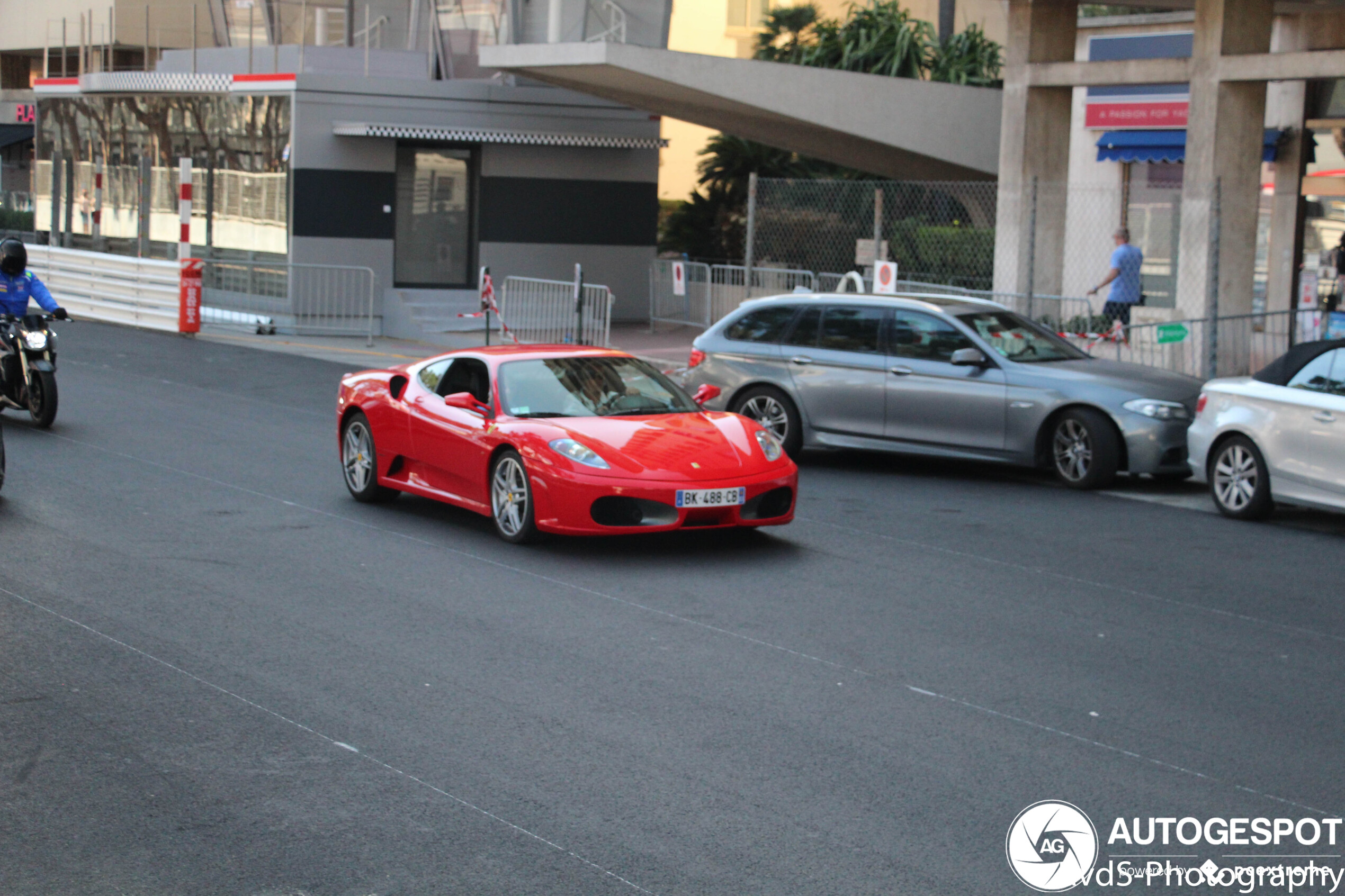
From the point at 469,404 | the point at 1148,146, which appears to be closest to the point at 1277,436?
the point at 469,404

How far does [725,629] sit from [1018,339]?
6586mm

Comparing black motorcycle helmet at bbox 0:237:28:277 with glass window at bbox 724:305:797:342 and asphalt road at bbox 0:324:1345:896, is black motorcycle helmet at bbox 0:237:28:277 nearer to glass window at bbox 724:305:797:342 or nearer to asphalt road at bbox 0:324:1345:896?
asphalt road at bbox 0:324:1345:896

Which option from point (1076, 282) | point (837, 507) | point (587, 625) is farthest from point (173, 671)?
point (1076, 282)

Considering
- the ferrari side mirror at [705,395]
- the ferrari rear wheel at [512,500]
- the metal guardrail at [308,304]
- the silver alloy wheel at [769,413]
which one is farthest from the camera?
the metal guardrail at [308,304]

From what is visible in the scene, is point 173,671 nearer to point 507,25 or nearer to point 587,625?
point 587,625

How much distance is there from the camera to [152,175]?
30.8m

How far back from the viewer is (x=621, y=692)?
691 cm

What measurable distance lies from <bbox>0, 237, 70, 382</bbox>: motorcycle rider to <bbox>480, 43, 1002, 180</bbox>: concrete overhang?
35.9 ft

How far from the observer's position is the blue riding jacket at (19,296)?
14039mm

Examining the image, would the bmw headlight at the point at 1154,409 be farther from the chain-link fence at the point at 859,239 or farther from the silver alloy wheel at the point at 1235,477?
the chain-link fence at the point at 859,239

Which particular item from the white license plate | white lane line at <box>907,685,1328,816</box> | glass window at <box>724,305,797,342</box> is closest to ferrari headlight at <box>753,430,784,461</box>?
the white license plate

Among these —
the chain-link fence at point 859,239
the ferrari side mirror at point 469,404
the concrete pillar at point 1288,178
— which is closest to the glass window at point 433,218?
the chain-link fence at point 859,239

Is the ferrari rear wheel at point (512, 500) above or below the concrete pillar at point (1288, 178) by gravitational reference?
below

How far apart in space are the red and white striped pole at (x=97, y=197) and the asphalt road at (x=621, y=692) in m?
23.0
